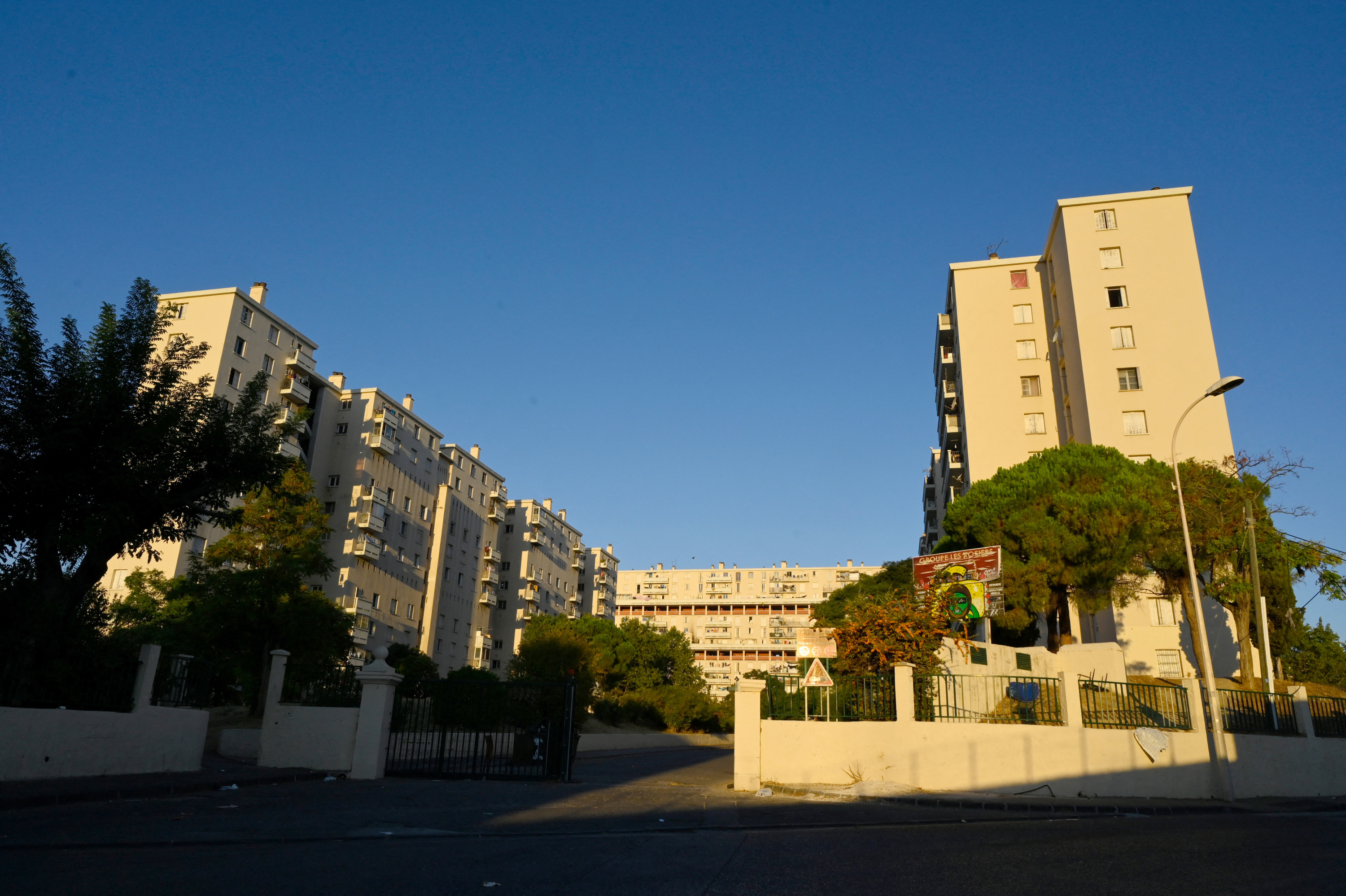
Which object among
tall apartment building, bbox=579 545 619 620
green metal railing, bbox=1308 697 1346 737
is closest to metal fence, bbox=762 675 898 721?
green metal railing, bbox=1308 697 1346 737

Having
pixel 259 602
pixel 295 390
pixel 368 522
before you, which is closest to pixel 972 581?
pixel 259 602

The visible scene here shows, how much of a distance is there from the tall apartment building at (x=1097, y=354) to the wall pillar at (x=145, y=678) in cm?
3973

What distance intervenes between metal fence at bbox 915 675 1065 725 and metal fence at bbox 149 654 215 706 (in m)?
15.1

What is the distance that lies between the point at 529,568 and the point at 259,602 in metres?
60.2

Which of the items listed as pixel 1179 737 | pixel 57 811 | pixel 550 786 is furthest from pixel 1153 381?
pixel 57 811

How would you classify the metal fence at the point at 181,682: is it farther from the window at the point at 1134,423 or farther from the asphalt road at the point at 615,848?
the window at the point at 1134,423

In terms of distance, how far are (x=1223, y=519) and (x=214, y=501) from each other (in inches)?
1375

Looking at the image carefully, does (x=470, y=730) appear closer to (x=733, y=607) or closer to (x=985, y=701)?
(x=985, y=701)

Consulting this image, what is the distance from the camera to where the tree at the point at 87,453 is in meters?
16.4

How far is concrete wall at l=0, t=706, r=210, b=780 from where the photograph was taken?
13195 millimetres

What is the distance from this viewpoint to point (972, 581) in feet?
110

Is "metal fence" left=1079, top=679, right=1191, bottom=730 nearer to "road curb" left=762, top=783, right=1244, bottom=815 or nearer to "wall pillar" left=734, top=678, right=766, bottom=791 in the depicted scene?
"road curb" left=762, top=783, right=1244, bottom=815

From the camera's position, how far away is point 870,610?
20562 millimetres

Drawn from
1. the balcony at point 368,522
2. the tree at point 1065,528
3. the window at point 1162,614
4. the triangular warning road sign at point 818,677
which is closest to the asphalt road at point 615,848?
the triangular warning road sign at point 818,677
